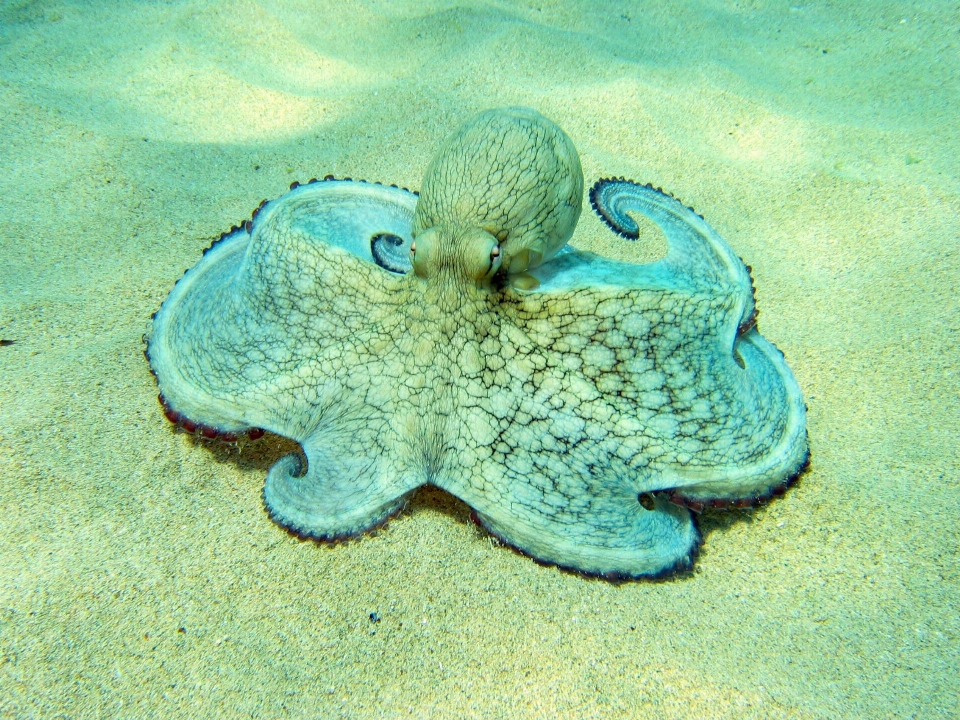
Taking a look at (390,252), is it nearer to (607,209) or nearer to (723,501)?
(607,209)

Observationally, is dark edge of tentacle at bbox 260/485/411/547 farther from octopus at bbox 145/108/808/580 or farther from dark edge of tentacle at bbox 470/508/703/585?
dark edge of tentacle at bbox 470/508/703/585

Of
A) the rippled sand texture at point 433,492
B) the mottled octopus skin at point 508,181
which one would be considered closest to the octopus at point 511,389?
the mottled octopus skin at point 508,181

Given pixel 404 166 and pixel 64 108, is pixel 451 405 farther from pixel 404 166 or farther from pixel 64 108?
pixel 64 108

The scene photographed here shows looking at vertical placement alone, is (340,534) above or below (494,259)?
below

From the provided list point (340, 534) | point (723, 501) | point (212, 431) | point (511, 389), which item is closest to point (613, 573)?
point (723, 501)

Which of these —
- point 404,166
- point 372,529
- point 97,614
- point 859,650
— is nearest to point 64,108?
point 404,166

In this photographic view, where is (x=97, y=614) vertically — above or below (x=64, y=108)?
below

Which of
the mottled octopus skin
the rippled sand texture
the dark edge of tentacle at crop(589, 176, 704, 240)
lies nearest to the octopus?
the mottled octopus skin
